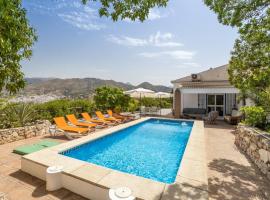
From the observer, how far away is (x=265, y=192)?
533 cm

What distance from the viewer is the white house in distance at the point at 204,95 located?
22.0 m

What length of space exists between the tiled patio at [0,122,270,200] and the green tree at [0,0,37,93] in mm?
3507

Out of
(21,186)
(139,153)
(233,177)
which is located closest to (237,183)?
(233,177)

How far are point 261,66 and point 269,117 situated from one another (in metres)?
4.39

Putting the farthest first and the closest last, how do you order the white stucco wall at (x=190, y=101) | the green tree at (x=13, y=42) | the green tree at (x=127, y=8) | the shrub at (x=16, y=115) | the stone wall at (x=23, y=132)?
the white stucco wall at (x=190, y=101), the shrub at (x=16, y=115), the stone wall at (x=23, y=132), the green tree at (x=127, y=8), the green tree at (x=13, y=42)

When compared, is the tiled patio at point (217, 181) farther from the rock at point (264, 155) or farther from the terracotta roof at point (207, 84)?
the terracotta roof at point (207, 84)

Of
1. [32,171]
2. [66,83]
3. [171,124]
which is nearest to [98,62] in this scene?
[171,124]

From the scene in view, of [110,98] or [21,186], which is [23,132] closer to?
[21,186]

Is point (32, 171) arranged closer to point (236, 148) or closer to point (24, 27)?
point (24, 27)

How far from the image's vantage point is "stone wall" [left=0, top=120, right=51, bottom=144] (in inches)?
398

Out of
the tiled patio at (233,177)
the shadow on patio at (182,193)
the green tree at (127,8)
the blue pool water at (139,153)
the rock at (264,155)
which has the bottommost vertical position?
the blue pool water at (139,153)

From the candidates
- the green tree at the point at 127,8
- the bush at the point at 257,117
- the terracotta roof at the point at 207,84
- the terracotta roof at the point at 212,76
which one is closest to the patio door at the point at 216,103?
the terracotta roof at the point at 207,84

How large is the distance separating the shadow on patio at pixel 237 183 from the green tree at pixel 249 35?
4069mm

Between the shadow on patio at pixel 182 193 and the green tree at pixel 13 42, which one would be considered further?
the shadow on patio at pixel 182 193
